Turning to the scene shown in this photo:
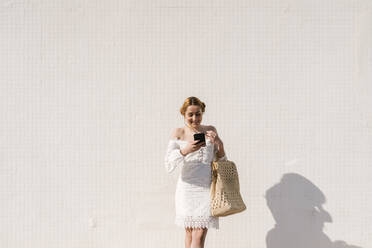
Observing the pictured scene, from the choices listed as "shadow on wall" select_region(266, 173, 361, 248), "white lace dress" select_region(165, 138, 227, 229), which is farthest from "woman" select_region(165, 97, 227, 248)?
"shadow on wall" select_region(266, 173, 361, 248)

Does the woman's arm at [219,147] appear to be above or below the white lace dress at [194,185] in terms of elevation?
above

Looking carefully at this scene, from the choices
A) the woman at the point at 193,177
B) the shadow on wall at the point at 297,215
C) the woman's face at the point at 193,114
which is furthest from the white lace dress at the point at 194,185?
the shadow on wall at the point at 297,215

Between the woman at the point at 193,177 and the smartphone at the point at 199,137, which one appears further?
the woman at the point at 193,177

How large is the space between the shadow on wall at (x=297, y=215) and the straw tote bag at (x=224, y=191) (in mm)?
1083

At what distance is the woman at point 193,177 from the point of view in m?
3.83

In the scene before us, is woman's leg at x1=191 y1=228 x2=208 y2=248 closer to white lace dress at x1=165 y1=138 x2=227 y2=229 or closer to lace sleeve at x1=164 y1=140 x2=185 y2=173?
white lace dress at x1=165 y1=138 x2=227 y2=229

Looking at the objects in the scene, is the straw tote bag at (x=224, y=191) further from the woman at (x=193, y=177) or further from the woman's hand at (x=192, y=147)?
the woman's hand at (x=192, y=147)

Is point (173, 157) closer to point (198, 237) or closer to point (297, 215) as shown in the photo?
point (198, 237)

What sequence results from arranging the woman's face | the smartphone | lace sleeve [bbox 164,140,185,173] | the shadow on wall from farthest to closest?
1. the shadow on wall
2. the woman's face
3. lace sleeve [bbox 164,140,185,173]
4. the smartphone

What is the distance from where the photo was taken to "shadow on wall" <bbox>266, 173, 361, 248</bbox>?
16.0 ft

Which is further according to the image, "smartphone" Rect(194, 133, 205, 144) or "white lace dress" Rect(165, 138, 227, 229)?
"white lace dress" Rect(165, 138, 227, 229)

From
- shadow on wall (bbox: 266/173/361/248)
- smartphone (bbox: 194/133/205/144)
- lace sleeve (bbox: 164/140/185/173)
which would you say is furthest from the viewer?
shadow on wall (bbox: 266/173/361/248)

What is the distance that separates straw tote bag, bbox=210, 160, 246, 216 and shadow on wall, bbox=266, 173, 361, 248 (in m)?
1.08

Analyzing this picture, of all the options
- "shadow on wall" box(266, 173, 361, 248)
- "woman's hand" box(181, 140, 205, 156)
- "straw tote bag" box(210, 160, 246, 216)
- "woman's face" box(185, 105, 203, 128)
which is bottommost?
"shadow on wall" box(266, 173, 361, 248)
